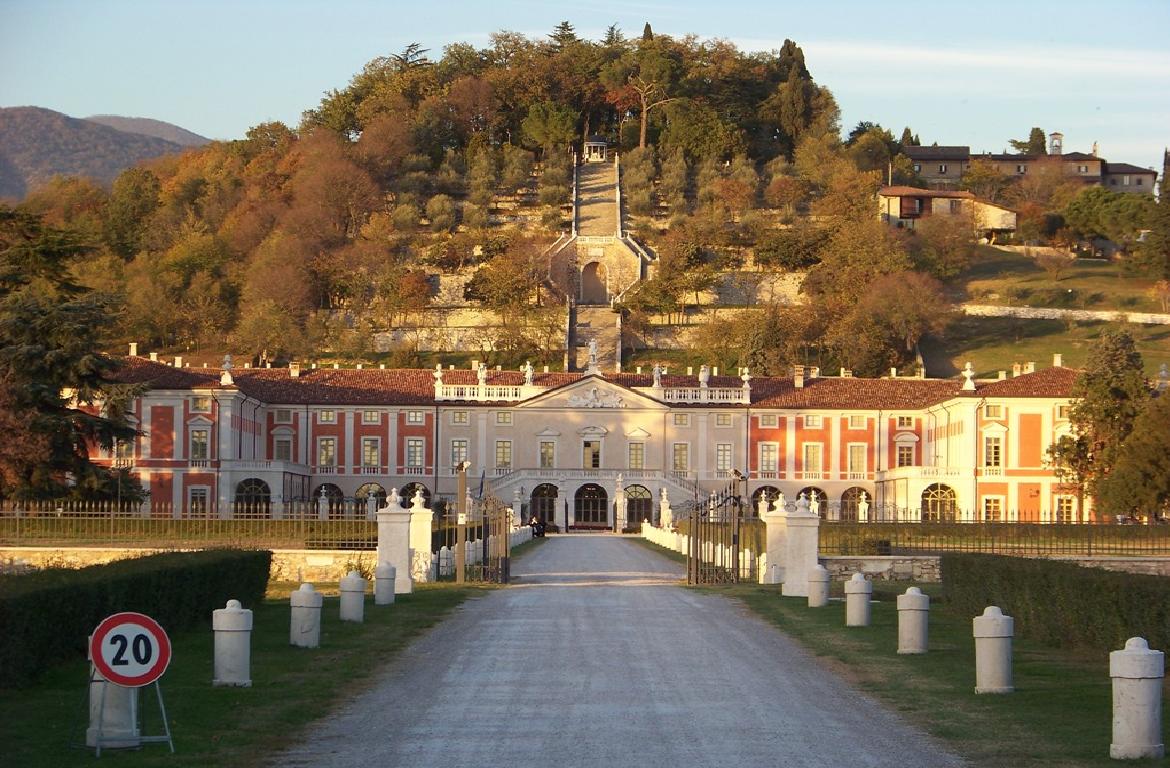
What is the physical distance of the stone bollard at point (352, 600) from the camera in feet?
74.2

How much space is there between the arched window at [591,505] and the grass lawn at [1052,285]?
37850mm

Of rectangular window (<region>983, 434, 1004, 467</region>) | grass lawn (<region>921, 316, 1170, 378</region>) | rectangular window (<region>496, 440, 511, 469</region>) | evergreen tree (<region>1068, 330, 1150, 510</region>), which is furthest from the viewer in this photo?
grass lawn (<region>921, 316, 1170, 378</region>)

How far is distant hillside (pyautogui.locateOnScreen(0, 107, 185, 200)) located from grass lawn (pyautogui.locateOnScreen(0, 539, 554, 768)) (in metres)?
79.8

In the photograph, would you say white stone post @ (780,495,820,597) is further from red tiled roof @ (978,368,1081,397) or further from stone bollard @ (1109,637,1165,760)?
red tiled roof @ (978,368,1081,397)

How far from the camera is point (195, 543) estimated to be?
127 feet

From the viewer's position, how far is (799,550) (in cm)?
2969

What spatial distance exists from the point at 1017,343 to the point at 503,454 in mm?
34875

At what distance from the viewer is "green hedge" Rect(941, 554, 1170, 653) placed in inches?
701

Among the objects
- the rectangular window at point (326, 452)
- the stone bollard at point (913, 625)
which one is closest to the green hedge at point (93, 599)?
the stone bollard at point (913, 625)

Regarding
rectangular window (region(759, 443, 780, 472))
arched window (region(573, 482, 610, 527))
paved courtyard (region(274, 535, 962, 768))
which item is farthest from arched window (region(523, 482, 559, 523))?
paved courtyard (region(274, 535, 962, 768))

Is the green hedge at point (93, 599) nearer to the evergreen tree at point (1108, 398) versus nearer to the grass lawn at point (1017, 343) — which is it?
the evergreen tree at point (1108, 398)

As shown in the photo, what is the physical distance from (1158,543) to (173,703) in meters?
30.1

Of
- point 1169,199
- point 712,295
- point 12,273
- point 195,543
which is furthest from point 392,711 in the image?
point 1169,199

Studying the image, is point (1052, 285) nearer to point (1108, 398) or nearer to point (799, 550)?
point (1108, 398)
